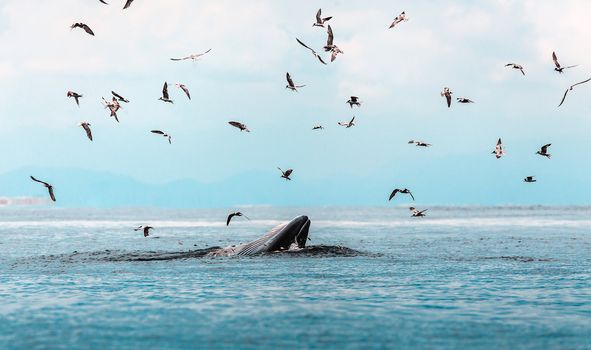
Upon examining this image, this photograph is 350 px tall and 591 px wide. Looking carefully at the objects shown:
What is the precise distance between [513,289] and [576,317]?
4509mm

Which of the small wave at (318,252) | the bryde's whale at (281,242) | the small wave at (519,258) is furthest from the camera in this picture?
the bryde's whale at (281,242)

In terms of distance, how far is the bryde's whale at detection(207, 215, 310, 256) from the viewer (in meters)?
31.3

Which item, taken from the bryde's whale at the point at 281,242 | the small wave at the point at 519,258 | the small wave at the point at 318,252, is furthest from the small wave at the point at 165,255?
the small wave at the point at 519,258

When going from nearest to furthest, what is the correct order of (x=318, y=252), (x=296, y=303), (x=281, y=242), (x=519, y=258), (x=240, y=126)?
1. (x=296, y=303)
2. (x=240, y=126)
3. (x=519, y=258)
4. (x=318, y=252)
5. (x=281, y=242)

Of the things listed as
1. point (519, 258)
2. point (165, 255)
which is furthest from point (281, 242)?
point (519, 258)

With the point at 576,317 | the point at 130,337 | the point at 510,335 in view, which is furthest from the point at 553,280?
the point at 130,337

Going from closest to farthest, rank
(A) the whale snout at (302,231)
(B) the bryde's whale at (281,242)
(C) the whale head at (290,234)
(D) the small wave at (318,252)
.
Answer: (D) the small wave at (318,252) → (B) the bryde's whale at (281,242) → (C) the whale head at (290,234) → (A) the whale snout at (302,231)

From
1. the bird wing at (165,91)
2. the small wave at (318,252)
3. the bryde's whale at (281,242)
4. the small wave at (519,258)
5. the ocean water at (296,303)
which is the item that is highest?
the bird wing at (165,91)

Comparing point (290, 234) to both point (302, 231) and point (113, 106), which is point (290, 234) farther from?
point (113, 106)

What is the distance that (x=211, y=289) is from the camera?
2039 cm

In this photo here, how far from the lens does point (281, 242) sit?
3150 centimetres

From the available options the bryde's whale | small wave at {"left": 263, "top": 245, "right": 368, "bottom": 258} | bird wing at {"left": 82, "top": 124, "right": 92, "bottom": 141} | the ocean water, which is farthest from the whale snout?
bird wing at {"left": 82, "top": 124, "right": 92, "bottom": 141}

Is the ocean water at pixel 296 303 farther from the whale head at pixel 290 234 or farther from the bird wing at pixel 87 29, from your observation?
the bird wing at pixel 87 29

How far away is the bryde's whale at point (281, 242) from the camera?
103 ft
